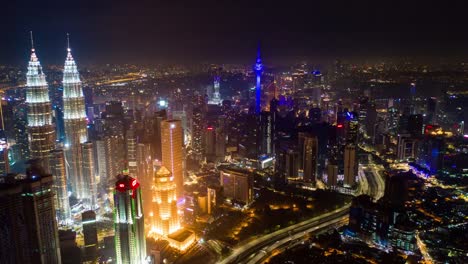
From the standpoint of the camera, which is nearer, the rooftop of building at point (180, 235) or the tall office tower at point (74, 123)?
the rooftop of building at point (180, 235)

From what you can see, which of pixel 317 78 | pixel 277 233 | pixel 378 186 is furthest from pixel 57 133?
Result: pixel 317 78

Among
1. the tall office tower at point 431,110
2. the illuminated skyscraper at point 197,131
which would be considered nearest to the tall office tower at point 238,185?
the illuminated skyscraper at point 197,131

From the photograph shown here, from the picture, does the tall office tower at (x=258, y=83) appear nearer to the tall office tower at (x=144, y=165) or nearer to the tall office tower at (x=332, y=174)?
the tall office tower at (x=332, y=174)

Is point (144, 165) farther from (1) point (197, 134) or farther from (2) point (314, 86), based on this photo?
(2) point (314, 86)

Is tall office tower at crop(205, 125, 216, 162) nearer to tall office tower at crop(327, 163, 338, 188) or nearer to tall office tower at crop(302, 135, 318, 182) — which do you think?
tall office tower at crop(302, 135, 318, 182)

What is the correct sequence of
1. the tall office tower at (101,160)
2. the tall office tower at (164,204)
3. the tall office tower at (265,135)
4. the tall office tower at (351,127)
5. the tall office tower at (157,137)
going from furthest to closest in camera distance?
the tall office tower at (265,135), the tall office tower at (351,127), the tall office tower at (101,160), the tall office tower at (157,137), the tall office tower at (164,204)

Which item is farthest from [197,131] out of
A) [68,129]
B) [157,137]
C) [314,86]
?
[314,86]
